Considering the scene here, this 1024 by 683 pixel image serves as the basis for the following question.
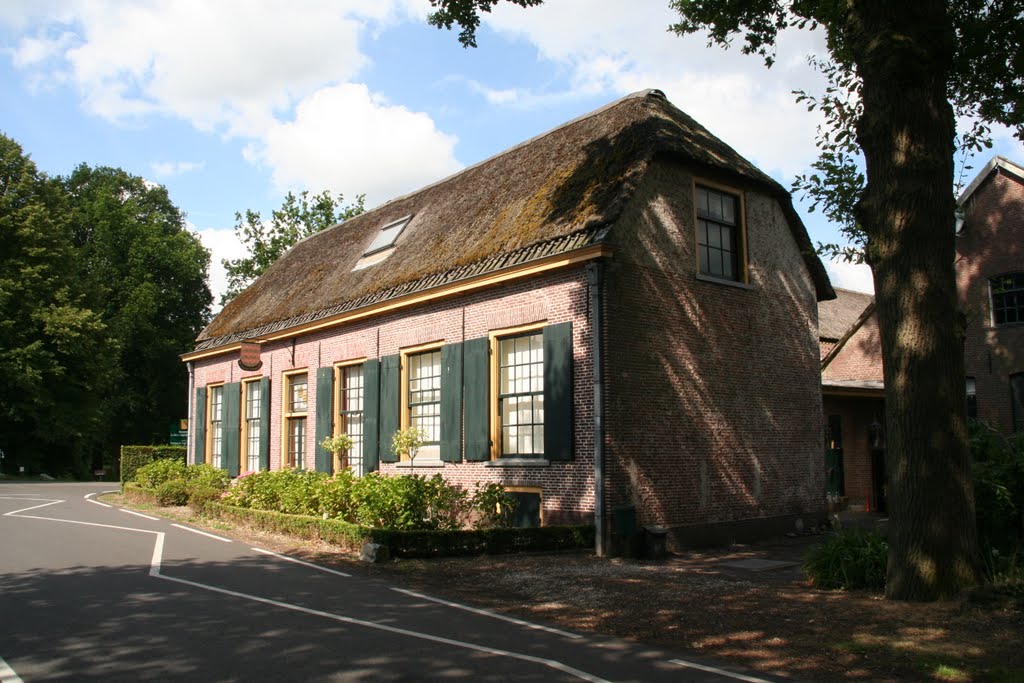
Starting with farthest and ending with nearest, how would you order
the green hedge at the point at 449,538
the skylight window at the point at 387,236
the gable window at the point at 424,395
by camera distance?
the skylight window at the point at 387,236, the gable window at the point at 424,395, the green hedge at the point at 449,538

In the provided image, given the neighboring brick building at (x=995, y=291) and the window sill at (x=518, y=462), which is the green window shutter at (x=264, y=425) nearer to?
the window sill at (x=518, y=462)

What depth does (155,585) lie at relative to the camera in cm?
964

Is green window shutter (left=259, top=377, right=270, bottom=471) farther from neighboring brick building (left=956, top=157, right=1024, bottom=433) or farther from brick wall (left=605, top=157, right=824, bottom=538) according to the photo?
neighboring brick building (left=956, top=157, right=1024, bottom=433)

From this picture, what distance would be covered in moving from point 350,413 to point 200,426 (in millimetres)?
8657

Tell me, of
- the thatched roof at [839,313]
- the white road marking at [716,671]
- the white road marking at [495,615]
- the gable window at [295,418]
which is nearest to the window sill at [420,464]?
the gable window at [295,418]

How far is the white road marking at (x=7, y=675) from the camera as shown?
5.75 meters

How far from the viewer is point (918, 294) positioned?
909 cm

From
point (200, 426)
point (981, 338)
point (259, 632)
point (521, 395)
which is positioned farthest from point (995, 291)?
point (200, 426)

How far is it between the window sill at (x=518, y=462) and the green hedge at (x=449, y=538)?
1.32m

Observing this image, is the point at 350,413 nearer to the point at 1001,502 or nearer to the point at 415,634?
the point at 415,634

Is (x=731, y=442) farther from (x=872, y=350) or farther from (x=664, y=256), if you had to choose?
(x=872, y=350)

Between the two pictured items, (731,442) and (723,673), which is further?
(731,442)

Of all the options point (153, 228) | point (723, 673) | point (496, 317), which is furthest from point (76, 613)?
point (153, 228)

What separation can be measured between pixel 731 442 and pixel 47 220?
3579 centimetres
